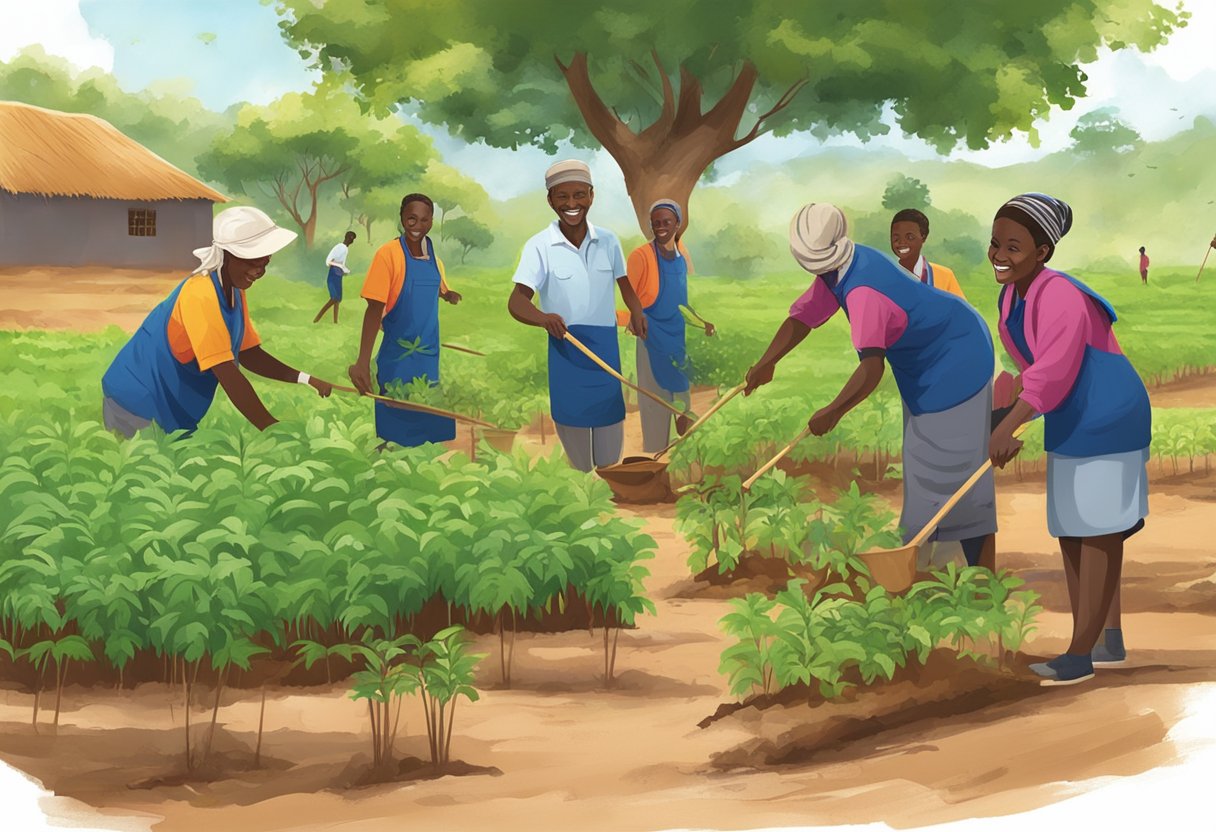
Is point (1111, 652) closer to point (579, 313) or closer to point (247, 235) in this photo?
point (579, 313)

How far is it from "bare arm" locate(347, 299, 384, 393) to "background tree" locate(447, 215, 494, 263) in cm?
5333

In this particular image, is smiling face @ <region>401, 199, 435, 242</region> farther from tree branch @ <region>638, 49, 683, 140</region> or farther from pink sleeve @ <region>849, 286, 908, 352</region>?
tree branch @ <region>638, 49, 683, 140</region>

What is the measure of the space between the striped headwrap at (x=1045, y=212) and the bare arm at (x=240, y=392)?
3.32m

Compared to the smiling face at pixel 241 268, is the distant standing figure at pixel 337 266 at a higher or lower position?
higher

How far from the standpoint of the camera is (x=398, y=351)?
8.57 meters

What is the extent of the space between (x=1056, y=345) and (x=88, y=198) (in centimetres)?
2412

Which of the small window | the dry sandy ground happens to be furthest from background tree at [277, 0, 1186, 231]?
the small window

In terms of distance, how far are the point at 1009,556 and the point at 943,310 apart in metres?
2.63

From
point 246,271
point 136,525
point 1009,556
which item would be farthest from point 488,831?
point 1009,556

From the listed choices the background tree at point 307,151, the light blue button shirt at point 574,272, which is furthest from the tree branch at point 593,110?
the background tree at point 307,151

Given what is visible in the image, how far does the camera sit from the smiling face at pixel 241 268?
6031 millimetres

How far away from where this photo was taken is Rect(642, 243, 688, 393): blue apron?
9.56 metres

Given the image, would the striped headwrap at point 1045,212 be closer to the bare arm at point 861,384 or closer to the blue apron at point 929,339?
the blue apron at point 929,339

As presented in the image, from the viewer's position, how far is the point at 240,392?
626 centimetres
